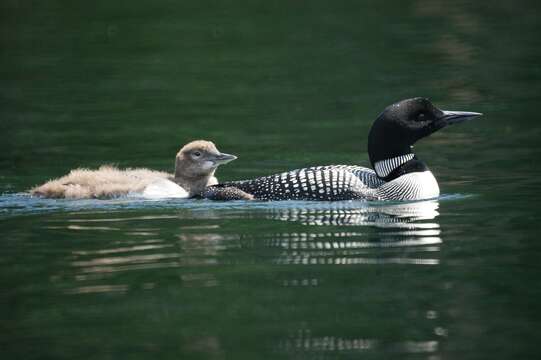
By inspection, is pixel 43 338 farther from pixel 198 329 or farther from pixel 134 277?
pixel 134 277

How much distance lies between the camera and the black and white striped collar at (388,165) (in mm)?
9625

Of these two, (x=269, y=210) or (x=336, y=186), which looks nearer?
(x=269, y=210)

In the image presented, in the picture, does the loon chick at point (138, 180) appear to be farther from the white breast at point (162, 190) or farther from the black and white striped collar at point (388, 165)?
the black and white striped collar at point (388, 165)

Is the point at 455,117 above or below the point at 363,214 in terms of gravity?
above

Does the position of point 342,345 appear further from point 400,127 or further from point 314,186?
point 400,127

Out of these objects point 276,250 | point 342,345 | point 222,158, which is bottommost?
point 342,345

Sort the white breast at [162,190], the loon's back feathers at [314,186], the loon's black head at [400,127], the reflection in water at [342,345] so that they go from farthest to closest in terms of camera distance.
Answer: the white breast at [162,190], the loon's black head at [400,127], the loon's back feathers at [314,186], the reflection in water at [342,345]

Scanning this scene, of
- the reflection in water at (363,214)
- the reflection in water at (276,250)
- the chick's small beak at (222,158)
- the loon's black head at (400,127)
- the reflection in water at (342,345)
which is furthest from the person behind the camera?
the chick's small beak at (222,158)

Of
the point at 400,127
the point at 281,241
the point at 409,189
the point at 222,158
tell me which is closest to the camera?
the point at 281,241

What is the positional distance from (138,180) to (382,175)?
1.71m

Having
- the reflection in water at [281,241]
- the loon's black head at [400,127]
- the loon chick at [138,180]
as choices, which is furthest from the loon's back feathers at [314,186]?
the loon chick at [138,180]

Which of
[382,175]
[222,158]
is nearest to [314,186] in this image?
[382,175]

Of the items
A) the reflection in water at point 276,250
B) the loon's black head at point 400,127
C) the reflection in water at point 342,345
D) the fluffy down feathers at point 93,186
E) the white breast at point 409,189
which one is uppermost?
the loon's black head at point 400,127

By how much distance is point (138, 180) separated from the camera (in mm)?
9758
